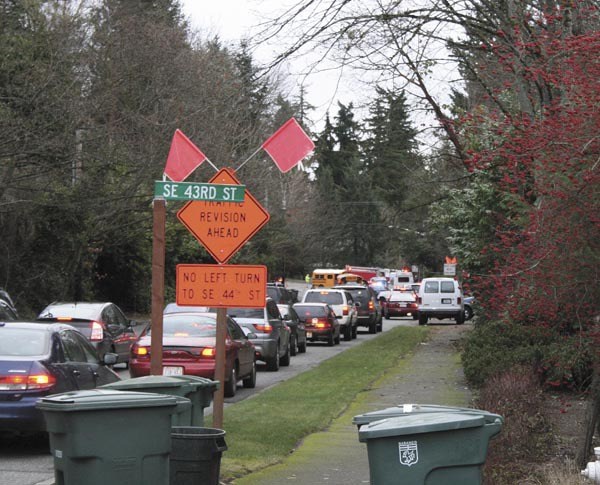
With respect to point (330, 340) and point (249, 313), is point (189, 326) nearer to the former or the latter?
point (249, 313)

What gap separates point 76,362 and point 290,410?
153 inches

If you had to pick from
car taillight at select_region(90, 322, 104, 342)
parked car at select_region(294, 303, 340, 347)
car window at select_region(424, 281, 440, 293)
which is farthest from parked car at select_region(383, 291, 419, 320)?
car taillight at select_region(90, 322, 104, 342)

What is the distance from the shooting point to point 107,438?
21.7 ft

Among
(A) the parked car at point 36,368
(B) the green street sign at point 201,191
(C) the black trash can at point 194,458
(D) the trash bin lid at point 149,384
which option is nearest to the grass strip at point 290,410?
(A) the parked car at point 36,368

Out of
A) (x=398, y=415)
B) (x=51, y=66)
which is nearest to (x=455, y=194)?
(x=51, y=66)

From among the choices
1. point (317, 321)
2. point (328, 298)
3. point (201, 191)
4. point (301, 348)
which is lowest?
point (301, 348)

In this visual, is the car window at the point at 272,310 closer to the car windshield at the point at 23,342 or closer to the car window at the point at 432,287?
the car windshield at the point at 23,342

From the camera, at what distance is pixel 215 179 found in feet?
34.4

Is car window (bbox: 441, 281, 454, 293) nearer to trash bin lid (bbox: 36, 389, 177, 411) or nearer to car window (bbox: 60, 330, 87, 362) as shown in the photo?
car window (bbox: 60, 330, 87, 362)

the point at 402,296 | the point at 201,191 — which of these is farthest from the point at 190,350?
the point at 402,296

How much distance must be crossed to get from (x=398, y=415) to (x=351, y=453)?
514cm

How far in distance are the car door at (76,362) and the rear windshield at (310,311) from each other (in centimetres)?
2118

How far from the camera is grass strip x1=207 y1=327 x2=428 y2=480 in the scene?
11297 millimetres

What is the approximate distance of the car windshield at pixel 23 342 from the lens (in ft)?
39.5
